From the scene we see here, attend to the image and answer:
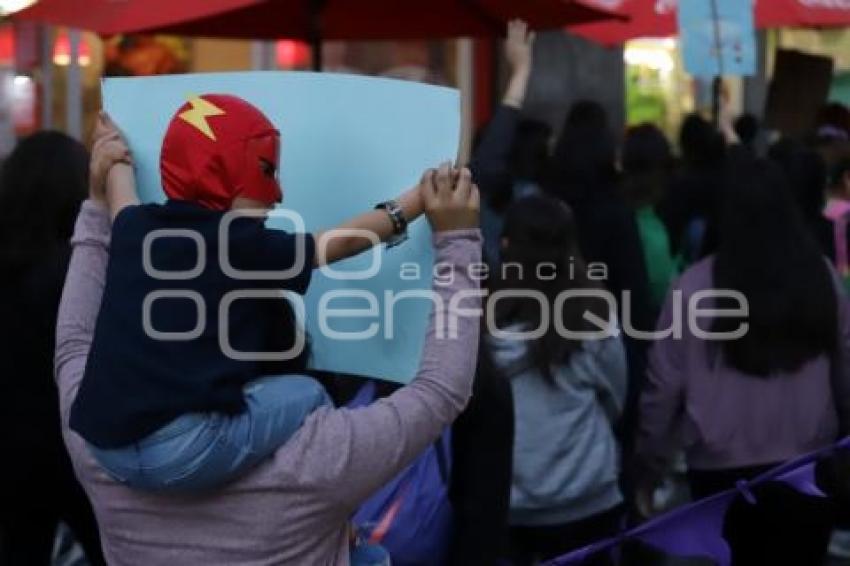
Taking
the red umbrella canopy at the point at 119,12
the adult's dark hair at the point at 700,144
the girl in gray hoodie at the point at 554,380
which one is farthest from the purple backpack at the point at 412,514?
the adult's dark hair at the point at 700,144

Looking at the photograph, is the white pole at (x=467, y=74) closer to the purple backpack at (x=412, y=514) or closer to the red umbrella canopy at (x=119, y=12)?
the red umbrella canopy at (x=119, y=12)

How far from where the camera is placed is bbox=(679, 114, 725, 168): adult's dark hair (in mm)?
8422

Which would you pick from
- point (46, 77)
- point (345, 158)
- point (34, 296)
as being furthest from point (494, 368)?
point (46, 77)

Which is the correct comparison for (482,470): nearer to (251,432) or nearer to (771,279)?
(251,432)

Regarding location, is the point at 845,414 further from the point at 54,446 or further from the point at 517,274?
the point at 54,446

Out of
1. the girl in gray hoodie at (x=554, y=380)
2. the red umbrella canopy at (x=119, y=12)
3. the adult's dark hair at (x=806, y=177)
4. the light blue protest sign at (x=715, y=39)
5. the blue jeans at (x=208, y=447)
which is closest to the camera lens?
the blue jeans at (x=208, y=447)

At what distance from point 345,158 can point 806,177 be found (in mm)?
3614

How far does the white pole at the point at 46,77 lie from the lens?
35.6 feet

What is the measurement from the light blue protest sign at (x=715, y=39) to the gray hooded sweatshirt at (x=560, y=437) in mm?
2226

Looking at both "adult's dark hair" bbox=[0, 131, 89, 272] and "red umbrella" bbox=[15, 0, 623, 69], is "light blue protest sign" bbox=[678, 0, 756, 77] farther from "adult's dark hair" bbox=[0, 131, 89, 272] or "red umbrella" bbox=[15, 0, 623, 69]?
"adult's dark hair" bbox=[0, 131, 89, 272]

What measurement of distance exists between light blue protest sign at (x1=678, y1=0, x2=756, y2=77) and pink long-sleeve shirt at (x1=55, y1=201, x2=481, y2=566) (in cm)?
442

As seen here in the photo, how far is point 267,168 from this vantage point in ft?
8.47

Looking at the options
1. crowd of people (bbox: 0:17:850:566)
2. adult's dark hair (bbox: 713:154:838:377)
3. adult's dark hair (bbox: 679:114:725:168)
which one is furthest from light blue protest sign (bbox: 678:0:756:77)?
adult's dark hair (bbox: 713:154:838:377)

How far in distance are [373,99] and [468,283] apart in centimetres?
43
